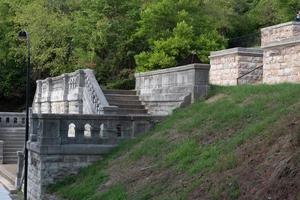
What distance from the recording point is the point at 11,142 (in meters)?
32.9

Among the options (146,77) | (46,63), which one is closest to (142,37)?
(46,63)

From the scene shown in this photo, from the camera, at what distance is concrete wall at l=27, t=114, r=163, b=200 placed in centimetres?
1540

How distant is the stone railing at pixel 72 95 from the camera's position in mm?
20036

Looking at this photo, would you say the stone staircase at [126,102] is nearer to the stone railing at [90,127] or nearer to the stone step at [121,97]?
the stone step at [121,97]

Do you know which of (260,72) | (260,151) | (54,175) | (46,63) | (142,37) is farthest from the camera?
(46,63)

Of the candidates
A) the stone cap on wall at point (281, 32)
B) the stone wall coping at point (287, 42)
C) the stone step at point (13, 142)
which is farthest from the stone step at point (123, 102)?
the stone step at point (13, 142)

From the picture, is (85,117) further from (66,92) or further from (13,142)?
(13,142)

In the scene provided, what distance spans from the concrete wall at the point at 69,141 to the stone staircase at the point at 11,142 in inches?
574

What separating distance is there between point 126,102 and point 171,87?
2.74 m

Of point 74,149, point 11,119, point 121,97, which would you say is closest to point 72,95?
point 121,97

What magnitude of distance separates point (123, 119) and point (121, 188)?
4.72 meters

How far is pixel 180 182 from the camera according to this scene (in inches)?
415

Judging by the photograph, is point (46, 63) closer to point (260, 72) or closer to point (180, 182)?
point (260, 72)

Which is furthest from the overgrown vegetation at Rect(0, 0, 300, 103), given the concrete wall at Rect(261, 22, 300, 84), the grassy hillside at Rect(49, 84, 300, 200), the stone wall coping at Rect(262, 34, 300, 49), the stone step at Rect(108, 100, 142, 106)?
the grassy hillside at Rect(49, 84, 300, 200)
